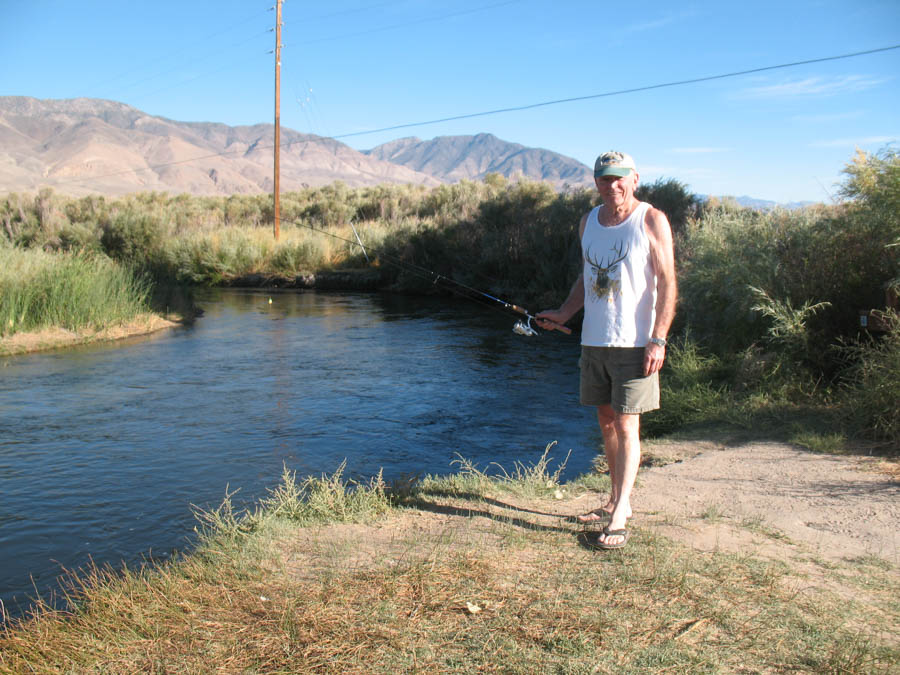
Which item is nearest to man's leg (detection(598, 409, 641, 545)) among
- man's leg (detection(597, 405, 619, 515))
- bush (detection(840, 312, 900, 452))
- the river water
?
man's leg (detection(597, 405, 619, 515))

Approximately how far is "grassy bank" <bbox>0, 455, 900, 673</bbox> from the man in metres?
0.50

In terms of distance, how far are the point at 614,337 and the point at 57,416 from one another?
725 cm

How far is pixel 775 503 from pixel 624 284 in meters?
1.98

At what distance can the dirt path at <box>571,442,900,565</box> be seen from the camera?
4133mm

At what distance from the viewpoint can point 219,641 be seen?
3.09 meters

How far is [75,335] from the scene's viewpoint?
14.4 m

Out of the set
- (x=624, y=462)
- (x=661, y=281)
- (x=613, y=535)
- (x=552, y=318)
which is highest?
(x=661, y=281)

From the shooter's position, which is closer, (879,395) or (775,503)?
(775,503)

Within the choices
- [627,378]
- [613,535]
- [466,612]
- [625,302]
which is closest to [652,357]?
[627,378]

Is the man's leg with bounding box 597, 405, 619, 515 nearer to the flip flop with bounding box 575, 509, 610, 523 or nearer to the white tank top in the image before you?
the flip flop with bounding box 575, 509, 610, 523

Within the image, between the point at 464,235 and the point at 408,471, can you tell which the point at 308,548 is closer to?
the point at 408,471

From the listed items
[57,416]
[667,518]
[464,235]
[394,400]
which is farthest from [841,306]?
[464,235]

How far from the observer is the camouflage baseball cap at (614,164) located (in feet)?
13.1

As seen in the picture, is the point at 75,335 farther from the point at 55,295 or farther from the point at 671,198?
the point at 671,198
